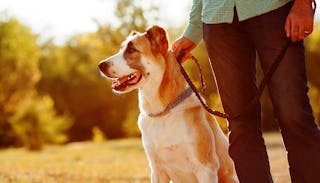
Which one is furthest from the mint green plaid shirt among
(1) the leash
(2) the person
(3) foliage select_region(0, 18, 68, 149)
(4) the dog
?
(3) foliage select_region(0, 18, 68, 149)

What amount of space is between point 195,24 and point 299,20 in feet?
3.59

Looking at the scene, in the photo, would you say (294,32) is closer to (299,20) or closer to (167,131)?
(299,20)

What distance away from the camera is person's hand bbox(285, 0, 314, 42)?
3.18 metres

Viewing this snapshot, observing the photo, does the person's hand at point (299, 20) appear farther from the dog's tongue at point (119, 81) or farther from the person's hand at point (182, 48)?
the dog's tongue at point (119, 81)

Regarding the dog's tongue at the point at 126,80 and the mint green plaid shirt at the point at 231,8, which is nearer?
the mint green plaid shirt at the point at 231,8

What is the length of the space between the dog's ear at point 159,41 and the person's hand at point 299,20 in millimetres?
1144

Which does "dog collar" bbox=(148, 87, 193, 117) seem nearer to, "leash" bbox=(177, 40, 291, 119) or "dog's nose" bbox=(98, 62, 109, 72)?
"leash" bbox=(177, 40, 291, 119)

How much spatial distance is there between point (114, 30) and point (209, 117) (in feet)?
74.3

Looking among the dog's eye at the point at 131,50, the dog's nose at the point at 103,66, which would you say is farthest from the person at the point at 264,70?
the dog's nose at the point at 103,66

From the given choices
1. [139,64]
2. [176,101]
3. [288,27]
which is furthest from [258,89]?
[139,64]

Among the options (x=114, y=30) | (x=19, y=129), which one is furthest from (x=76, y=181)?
(x=19, y=129)

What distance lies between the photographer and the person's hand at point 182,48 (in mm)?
4211

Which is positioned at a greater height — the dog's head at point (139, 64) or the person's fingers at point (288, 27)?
the person's fingers at point (288, 27)

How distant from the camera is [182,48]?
4230 millimetres
